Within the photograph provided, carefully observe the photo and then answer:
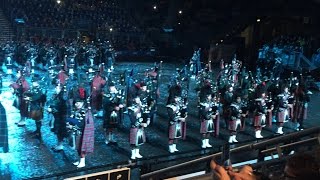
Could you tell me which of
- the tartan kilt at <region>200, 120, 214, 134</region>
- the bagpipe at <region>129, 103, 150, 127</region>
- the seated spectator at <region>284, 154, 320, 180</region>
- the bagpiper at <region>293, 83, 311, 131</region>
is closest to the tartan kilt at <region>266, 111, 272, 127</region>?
the bagpiper at <region>293, 83, 311, 131</region>

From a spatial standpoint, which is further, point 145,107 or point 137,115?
point 145,107

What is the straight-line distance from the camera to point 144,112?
10148mm

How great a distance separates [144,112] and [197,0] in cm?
2579

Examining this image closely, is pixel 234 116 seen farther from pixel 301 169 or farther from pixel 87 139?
pixel 301 169

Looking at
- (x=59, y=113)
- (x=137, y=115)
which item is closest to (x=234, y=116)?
(x=137, y=115)

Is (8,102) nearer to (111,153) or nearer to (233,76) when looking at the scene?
(111,153)

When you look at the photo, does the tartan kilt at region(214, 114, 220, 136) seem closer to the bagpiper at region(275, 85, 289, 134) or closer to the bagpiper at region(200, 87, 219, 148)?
the bagpiper at region(200, 87, 219, 148)

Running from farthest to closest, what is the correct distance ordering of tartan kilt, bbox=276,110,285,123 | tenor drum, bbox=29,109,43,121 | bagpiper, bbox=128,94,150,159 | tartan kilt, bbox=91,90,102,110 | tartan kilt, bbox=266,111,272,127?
tartan kilt, bbox=91,90,102,110
tartan kilt, bbox=266,111,272,127
tartan kilt, bbox=276,110,285,123
tenor drum, bbox=29,109,43,121
bagpiper, bbox=128,94,150,159

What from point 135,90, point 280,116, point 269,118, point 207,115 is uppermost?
point 135,90

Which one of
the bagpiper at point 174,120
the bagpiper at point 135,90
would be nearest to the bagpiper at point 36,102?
the bagpiper at point 135,90

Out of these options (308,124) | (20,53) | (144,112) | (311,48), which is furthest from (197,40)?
(144,112)

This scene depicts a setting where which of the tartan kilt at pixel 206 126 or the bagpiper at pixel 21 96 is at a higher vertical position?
the bagpiper at pixel 21 96

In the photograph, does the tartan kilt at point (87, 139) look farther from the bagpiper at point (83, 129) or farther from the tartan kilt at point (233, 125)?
the tartan kilt at point (233, 125)

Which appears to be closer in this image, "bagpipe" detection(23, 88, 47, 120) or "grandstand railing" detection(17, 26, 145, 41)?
"bagpipe" detection(23, 88, 47, 120)
